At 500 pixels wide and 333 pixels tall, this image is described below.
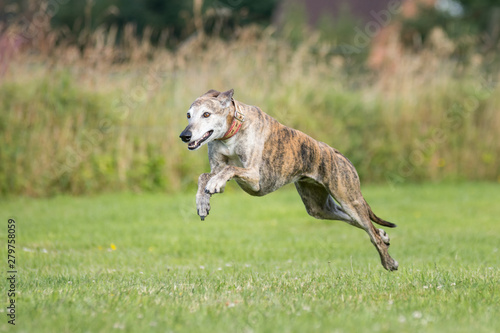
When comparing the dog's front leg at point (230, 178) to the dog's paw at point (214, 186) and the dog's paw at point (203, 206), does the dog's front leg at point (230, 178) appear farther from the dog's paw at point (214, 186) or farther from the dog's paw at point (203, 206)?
the dog's paw at point (203, 206)

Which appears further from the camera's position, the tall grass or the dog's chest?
the tall grass

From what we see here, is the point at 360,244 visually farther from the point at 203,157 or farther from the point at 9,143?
the point at 9,143

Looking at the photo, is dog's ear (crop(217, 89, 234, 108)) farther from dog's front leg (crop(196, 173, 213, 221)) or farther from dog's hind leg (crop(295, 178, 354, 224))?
dog's hind leg (crop(295, 178, 354, 224))

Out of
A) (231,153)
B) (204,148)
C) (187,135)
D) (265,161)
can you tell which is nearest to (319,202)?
(265,161)

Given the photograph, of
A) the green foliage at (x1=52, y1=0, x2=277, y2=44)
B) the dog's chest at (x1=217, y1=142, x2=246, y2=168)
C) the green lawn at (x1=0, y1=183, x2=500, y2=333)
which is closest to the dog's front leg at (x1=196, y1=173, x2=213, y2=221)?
the dog's chest at (x1=217, y1=142, x2=246, y2=168)

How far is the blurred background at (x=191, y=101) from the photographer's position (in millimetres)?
12281

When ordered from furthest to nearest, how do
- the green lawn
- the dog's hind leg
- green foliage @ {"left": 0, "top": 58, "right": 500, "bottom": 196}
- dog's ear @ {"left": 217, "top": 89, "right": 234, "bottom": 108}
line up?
green foliage @ {"left": 0, "top": 58, "right": 500, "bottom": 196}, the dog's hind leg, dog's ear @ {"left": 217, "top": 89, "right": 234, "bottom": 108}, the green lawn

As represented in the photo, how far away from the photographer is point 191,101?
13398 millimetres

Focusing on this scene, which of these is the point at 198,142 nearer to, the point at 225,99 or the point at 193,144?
the point at 193,144

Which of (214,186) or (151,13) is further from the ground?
(151,13)

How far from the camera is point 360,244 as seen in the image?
957cm

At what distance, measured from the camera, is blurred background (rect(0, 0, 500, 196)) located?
1228 centimetres

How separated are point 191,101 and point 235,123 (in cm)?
794

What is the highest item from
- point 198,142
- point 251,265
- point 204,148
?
point 204,148
